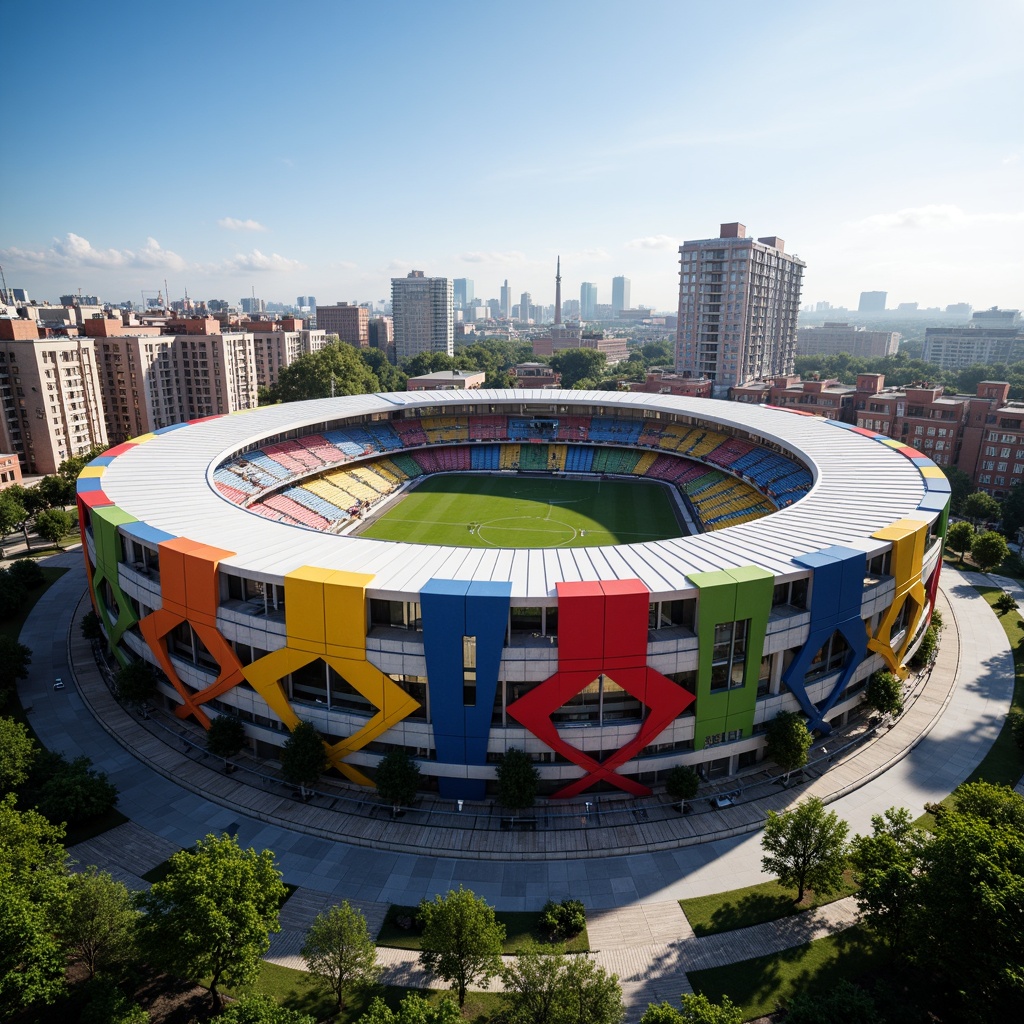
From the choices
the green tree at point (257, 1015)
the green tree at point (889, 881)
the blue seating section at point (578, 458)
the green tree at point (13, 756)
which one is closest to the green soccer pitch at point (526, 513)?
the blue seating section at point (578, 458)

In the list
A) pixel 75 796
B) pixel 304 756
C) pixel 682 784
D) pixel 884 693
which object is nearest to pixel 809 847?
pixel 682 784

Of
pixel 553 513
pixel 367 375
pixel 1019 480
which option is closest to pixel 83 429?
pixel 367 375

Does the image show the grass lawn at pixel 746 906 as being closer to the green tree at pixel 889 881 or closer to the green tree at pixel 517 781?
the green tree at pixel 889 881

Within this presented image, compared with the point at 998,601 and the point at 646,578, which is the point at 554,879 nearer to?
the point at 646,578

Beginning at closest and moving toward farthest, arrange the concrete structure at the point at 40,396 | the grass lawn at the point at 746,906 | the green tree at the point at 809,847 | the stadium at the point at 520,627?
the green tree at the point at 809,847 < the grass lawn at the point at 746,906 < the stadium at the point at 520,627 < the concrete structure at the point at 40,396

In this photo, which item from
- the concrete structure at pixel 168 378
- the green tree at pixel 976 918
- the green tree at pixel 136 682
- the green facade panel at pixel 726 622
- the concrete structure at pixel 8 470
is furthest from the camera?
the concrete structure at pixel 168 378
